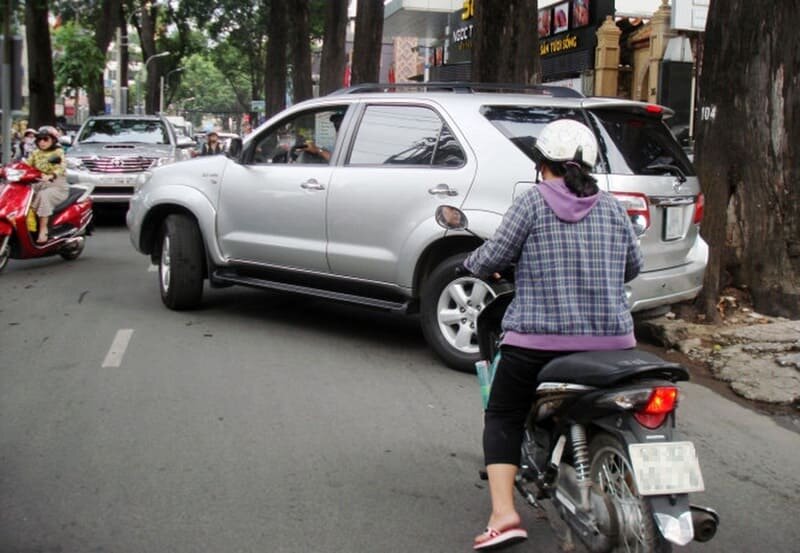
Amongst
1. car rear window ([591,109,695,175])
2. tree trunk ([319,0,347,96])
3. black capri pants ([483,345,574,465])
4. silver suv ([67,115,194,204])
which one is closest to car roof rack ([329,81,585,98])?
car rear window ([591,109,695,175])

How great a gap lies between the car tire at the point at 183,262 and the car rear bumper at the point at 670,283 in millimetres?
4038

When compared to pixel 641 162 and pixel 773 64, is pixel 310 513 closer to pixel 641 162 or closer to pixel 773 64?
pixel 641 162

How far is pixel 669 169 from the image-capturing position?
22.4 ft

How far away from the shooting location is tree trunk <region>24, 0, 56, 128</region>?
23.4 m

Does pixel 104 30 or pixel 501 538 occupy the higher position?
pixel 104 30

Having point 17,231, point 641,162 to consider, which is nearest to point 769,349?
point 641,162

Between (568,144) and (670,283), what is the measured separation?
11.5 ft

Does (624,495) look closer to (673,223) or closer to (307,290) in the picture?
(673,223)

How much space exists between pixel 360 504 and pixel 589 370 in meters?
1.53

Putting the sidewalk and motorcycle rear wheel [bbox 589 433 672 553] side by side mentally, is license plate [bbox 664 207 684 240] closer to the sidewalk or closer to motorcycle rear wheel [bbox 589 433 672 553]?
the sidewalk

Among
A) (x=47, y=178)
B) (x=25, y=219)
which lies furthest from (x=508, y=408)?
(x=47, y=178)

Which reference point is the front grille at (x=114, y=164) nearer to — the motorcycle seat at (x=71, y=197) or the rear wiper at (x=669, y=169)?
the motorcycle seat at (x=71, y=197)

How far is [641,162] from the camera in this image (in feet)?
21.9

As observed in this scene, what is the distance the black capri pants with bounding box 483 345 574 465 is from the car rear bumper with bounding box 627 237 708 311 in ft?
9.70
